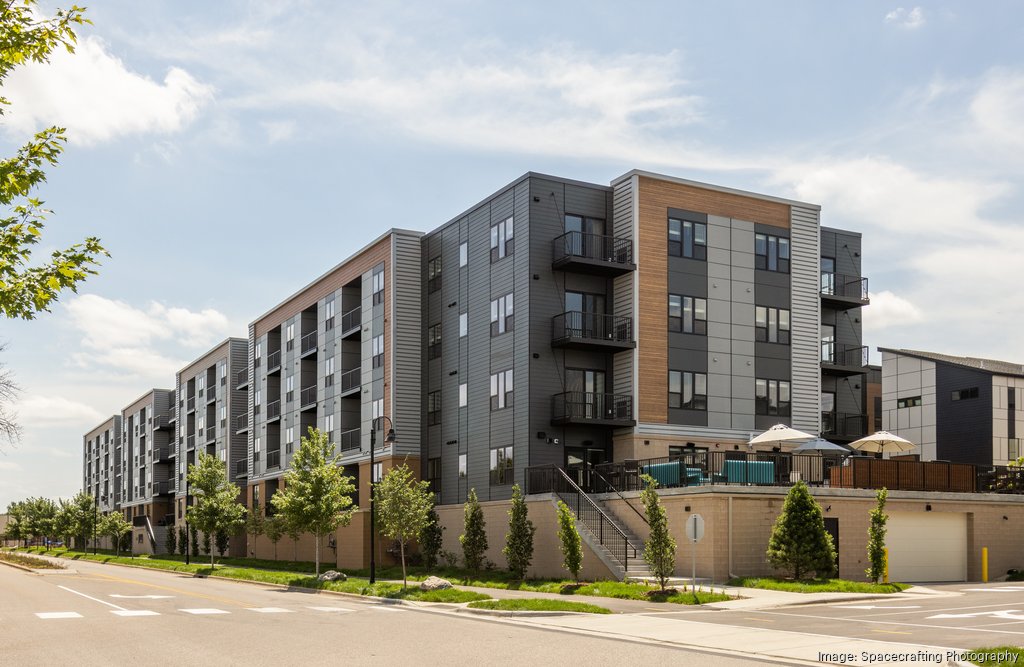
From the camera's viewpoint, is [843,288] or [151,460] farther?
[151,460]

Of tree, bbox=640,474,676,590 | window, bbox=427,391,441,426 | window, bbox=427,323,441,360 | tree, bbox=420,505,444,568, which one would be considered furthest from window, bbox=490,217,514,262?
tree, bbox=640,474,676,590

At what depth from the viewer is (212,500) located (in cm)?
5850

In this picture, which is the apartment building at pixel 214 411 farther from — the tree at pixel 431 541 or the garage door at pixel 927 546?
the garage door at pixel 927 546

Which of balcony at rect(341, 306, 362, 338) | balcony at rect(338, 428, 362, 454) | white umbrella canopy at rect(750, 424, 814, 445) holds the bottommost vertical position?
balcony at rect(338, 428, 362, 454)

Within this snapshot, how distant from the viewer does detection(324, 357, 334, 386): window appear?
199ft

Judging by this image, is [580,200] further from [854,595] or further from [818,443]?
[854,595]

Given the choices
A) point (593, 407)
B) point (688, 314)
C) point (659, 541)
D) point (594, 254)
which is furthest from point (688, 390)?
point (659, 541)

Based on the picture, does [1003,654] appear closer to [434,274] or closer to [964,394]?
[434,274]

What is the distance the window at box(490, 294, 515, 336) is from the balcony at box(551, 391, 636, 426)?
4154mm

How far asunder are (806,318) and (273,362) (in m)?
38.7

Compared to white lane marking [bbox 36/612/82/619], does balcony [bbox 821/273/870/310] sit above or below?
above

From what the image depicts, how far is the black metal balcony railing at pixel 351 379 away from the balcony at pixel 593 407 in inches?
655

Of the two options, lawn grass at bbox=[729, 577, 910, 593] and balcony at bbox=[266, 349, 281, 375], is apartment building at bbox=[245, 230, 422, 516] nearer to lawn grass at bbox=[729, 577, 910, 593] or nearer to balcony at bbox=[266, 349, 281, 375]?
balcony at bbox=[266, 349, 281, 375]

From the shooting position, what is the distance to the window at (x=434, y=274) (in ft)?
174
